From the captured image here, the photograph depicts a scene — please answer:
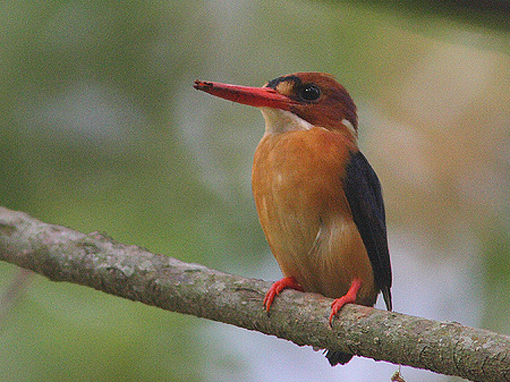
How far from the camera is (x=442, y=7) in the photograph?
1234 mm

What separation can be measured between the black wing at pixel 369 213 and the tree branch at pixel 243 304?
1.67 ft

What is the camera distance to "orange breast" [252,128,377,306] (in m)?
2.70

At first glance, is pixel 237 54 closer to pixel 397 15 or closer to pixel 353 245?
pixel 353 245

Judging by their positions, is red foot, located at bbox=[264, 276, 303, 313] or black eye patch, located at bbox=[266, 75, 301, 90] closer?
red foot, located at bbox=[264, 276, 303, 313]

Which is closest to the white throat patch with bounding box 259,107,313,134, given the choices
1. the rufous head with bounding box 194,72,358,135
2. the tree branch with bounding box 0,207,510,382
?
the rufous head with bounding box 194,72,358,135

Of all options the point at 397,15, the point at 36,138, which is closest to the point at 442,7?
the point at 397,15

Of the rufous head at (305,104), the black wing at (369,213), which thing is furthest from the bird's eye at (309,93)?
the black wing at (369,213)

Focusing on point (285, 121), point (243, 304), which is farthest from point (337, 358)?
point (285, 121)

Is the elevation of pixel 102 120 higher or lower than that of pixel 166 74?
lower

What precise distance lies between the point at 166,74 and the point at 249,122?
919 millimetres

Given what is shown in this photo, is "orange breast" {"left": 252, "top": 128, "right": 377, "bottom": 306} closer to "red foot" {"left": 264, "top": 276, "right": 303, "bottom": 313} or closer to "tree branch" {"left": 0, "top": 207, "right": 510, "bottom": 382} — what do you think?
"red foot" {"left": 264, "top": 276, "right": 303, "bottom": 313}

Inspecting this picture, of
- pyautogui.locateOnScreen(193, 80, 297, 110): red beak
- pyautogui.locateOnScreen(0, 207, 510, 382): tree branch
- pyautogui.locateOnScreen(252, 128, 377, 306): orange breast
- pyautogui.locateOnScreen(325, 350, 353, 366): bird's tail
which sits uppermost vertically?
pyautogui.locateOnScreen(193, 80, 297, 110): red beak

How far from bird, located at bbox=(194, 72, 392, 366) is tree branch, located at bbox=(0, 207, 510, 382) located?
0.90 ft

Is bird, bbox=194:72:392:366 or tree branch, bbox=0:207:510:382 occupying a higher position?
bird, bbox=194:72:392:366
